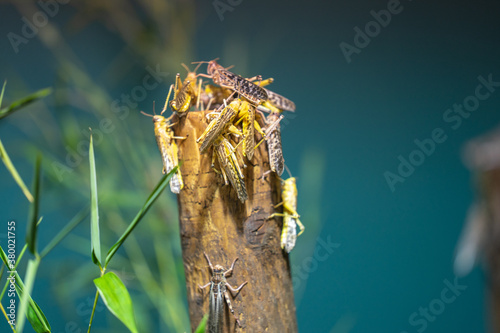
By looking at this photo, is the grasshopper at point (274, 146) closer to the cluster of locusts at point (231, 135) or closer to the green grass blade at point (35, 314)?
the cluster of locusts at point (231, 135)

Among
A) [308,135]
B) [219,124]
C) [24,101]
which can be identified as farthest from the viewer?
[308,135]

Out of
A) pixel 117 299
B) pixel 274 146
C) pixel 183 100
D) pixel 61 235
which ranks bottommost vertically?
pixel 117 299

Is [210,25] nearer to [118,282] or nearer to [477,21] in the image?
[477,21]

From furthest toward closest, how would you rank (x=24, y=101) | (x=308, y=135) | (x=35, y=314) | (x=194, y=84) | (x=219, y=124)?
(x=308, y=135)
(x=194, y=84)
(x=219, y=124)
(x=35, y=314)
(x=24, y=101)

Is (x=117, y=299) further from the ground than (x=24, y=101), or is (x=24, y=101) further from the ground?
(x=24, y=101)

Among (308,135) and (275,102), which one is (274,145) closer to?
(275,102)

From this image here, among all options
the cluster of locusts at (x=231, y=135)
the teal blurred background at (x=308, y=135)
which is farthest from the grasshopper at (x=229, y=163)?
the teal blurred background at (x=308, y=135)

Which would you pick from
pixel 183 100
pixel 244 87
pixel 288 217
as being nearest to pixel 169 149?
pixel 183 100
